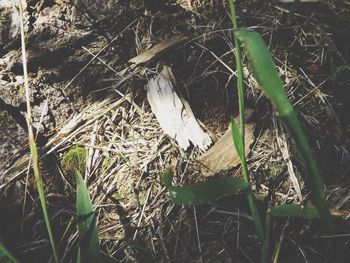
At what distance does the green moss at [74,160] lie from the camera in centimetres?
136

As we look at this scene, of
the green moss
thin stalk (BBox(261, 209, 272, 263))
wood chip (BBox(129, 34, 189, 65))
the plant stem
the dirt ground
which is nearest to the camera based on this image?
the plant stem

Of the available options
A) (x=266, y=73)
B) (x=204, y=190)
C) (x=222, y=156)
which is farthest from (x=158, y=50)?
(x=266, y=73)

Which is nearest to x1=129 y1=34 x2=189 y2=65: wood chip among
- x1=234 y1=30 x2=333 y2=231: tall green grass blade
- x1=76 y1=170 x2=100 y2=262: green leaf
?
x1=76 y1=170 x2=100 y2=262: green leaf

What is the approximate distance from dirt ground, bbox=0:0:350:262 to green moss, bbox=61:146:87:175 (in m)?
0.02

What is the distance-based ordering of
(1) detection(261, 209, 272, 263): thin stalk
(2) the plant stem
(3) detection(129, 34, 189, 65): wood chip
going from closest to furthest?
(2) the plant stem, (1) detection(261, 209, 272, 263): thin stalk, (3) detection(129, 34, 189, 65): wood chip

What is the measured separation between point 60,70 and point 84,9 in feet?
0.92

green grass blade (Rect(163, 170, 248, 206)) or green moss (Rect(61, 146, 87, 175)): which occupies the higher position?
green moss (Rect(61, 146, 87, 175))

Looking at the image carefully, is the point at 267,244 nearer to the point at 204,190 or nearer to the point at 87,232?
the point at 204,190

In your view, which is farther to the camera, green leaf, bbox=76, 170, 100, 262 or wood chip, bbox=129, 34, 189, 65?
wood chip, bbox=129, 34, 189, 65

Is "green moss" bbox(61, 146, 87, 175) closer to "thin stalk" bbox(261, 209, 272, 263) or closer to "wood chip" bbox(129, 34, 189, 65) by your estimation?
"wood chip" bbox(129, 34, 189, 65)

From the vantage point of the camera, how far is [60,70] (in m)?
1.49

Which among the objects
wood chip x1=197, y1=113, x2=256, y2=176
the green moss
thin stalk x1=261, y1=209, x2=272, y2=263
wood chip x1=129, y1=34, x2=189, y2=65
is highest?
wood chip x1=129, y1=34, x2=189, y2=65

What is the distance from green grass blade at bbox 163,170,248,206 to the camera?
1.07 m

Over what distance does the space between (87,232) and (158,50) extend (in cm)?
78
